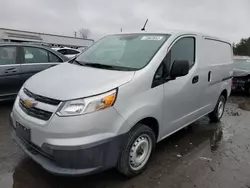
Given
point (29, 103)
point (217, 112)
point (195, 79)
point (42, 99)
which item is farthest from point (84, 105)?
point (217, 112)

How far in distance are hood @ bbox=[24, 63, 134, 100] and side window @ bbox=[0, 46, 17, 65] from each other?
263cm

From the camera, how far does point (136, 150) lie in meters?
3.18

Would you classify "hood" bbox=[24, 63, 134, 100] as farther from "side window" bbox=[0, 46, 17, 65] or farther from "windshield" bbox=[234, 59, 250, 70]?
"windshield" bbox=[234, 59, 250, 70]

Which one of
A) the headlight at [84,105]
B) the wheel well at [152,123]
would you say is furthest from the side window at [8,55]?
the wheel well at [152,123]

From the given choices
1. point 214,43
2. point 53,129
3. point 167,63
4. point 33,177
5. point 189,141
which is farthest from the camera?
point 214,43

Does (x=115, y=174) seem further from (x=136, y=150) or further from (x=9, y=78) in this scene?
(x=9, y=78)

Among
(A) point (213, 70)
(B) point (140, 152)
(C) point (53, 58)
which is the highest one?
(C) point (53, 58)

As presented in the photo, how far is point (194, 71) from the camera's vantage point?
13.6 ft

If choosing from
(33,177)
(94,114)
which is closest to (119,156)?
(94,114)

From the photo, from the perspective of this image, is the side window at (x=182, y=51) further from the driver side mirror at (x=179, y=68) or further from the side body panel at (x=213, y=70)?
the side body panel at (x=213, y=70)

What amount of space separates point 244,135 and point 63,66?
370 cm

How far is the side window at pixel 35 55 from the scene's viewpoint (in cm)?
592

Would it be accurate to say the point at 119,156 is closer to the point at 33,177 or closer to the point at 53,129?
the point at 53,129

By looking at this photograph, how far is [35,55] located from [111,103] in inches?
160
